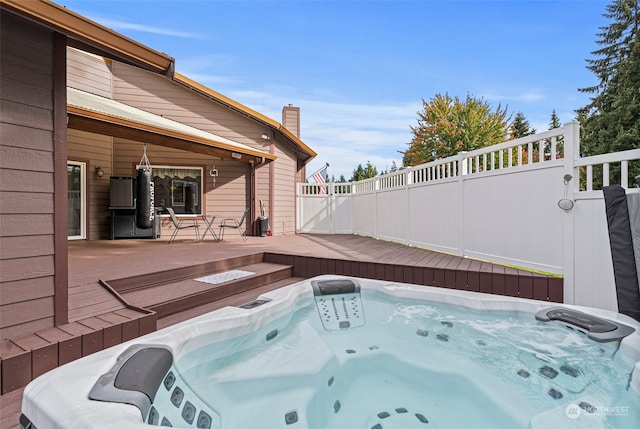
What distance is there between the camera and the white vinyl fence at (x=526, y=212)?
320 cm

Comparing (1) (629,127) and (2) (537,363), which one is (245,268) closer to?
(2) (537,363)

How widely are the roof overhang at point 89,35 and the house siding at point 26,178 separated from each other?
0.25 m

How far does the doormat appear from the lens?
416cm

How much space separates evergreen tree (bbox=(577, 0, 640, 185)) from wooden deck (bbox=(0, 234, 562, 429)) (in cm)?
1612

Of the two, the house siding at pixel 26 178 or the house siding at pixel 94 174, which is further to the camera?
the house siding at pixel 94 174

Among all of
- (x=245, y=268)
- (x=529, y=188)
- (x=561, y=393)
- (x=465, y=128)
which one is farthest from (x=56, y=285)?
(x=465, y=128)

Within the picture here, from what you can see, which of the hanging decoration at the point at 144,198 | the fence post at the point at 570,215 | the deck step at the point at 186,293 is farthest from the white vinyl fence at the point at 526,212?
the hanging decoration at the point at 144,198

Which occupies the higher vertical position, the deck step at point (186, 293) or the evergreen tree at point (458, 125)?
the evergreen tree at point (458, 125)

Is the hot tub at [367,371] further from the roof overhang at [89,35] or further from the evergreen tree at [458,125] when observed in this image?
the evergreen tree at [458,125]

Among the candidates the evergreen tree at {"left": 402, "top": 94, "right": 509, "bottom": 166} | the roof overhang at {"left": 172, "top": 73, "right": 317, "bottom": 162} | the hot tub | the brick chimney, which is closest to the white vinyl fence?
the hot tub

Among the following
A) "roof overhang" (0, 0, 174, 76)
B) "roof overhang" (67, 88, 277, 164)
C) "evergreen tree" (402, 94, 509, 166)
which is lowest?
"roof overhang" (0, 0, 174, 76)

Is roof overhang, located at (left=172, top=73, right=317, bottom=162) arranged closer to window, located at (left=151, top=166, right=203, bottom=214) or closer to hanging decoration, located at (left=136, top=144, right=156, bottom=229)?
window, located at (left=151, top=166, right=203, bottom=214)

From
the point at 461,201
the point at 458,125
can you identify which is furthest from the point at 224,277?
the point at 458,125

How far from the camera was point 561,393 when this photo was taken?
230 centimetres
